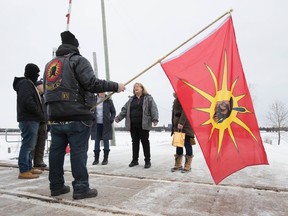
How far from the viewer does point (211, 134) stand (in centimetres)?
357

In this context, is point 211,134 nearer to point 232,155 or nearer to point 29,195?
point 232,155

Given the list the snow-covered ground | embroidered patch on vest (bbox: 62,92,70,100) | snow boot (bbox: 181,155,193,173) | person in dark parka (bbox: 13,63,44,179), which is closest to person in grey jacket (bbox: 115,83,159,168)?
snow boot (bbox: 181,155,193,173)

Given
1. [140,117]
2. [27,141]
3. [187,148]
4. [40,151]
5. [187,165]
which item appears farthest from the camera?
[140,117]

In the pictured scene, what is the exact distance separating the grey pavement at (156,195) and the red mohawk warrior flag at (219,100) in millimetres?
442

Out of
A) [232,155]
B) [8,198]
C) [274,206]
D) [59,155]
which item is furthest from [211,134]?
[8,198]

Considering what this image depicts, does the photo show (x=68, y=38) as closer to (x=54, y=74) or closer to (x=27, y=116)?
(x=54, y=74)

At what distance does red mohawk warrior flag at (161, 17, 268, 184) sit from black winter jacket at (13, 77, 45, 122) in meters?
2.50

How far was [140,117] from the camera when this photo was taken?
6.21 metres

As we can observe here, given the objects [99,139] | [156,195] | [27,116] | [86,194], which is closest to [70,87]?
[86,194]

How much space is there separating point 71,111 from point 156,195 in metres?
1.48

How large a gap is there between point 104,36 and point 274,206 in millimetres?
10172

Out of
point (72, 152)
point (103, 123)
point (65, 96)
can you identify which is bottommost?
point (72, 152)

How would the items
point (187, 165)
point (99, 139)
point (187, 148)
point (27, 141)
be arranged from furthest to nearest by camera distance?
point (99, 139), point (187, 148), point (187, 165), point (27, 141)

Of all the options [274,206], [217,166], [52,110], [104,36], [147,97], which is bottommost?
[274,206]
